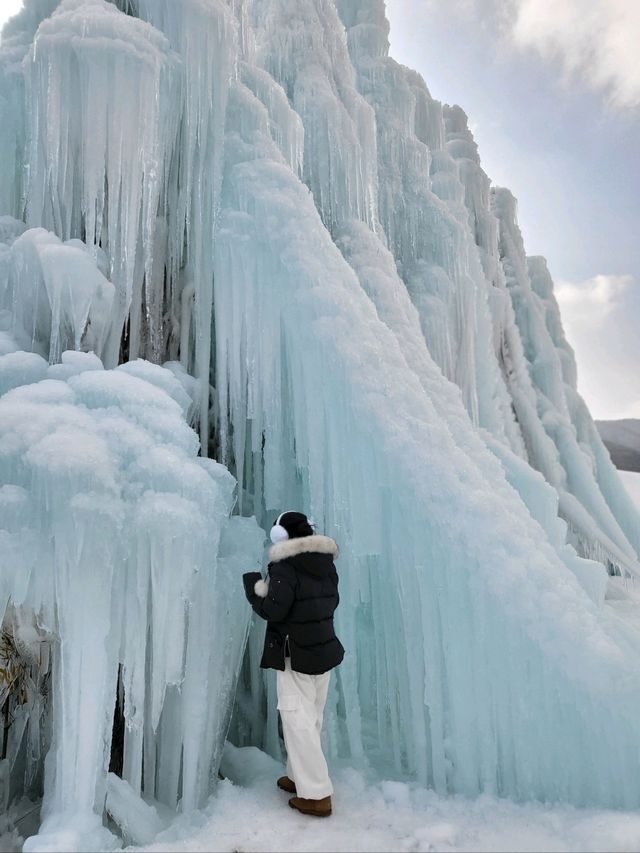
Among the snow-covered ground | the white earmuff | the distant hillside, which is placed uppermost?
the distant hillside

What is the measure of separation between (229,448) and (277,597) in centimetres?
172

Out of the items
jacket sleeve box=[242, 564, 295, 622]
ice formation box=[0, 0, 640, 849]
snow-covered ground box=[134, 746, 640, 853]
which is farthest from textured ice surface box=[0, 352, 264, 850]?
jacket sleeve box=[242, 564, 295, 622]

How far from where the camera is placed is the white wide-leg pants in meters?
2.80

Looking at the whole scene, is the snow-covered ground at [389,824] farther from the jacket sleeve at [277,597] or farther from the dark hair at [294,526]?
the dark hair at [294,526]

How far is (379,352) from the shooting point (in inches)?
153

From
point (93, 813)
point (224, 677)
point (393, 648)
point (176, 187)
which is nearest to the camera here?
point (93, 813)

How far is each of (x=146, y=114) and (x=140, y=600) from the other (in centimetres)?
297

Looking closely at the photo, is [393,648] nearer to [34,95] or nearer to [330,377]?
[330,377]

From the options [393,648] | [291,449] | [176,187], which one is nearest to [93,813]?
[393,648]

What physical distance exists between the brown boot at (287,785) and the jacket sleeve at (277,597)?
0.81m

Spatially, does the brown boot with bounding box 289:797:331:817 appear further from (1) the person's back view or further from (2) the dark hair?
(2) the dark hair

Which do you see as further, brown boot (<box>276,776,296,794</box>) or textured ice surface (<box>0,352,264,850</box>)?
brown boot (<box>276,776,296,794</box>)

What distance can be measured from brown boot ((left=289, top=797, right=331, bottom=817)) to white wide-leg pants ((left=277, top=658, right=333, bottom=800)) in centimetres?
2

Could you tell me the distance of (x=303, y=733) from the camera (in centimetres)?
281
